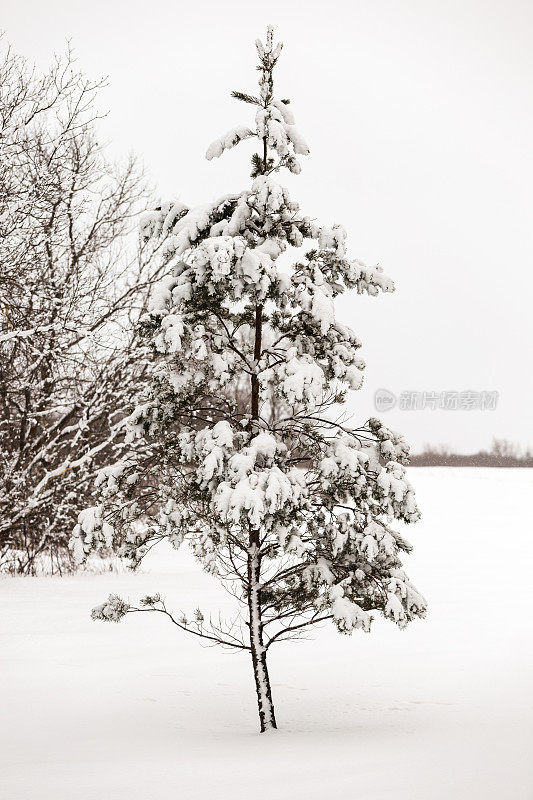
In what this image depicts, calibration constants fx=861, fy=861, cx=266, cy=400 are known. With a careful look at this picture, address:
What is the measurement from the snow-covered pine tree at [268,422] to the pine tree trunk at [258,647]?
0.05 feet

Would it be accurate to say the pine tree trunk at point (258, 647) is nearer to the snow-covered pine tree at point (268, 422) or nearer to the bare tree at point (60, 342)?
the snow-covered pine tree at point (268, 422)

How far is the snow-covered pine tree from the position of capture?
727 cm

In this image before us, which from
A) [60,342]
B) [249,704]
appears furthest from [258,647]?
[60,342]

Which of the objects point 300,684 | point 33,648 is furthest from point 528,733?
point 33,648

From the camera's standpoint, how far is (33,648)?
12.0m

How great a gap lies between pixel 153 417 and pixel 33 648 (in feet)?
18.6

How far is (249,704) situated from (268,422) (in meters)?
3.54

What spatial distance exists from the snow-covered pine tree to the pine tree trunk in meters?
0.01

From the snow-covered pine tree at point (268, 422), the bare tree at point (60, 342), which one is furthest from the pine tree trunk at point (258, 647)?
the bare tree at point (60, 342)

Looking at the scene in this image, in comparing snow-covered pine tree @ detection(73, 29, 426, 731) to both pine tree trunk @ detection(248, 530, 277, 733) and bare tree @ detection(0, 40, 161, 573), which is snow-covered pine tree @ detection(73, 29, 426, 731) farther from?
bare tree @ detection(0, 40, 161, 573)

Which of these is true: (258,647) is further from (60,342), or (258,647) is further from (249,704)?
(60,342)

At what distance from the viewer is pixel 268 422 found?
805 centimetres

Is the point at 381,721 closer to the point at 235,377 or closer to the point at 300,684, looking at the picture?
the point at 300,684

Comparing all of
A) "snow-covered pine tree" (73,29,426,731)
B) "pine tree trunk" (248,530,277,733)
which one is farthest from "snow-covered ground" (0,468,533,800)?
"snow-covered pine tree" (73,29,426,731)
